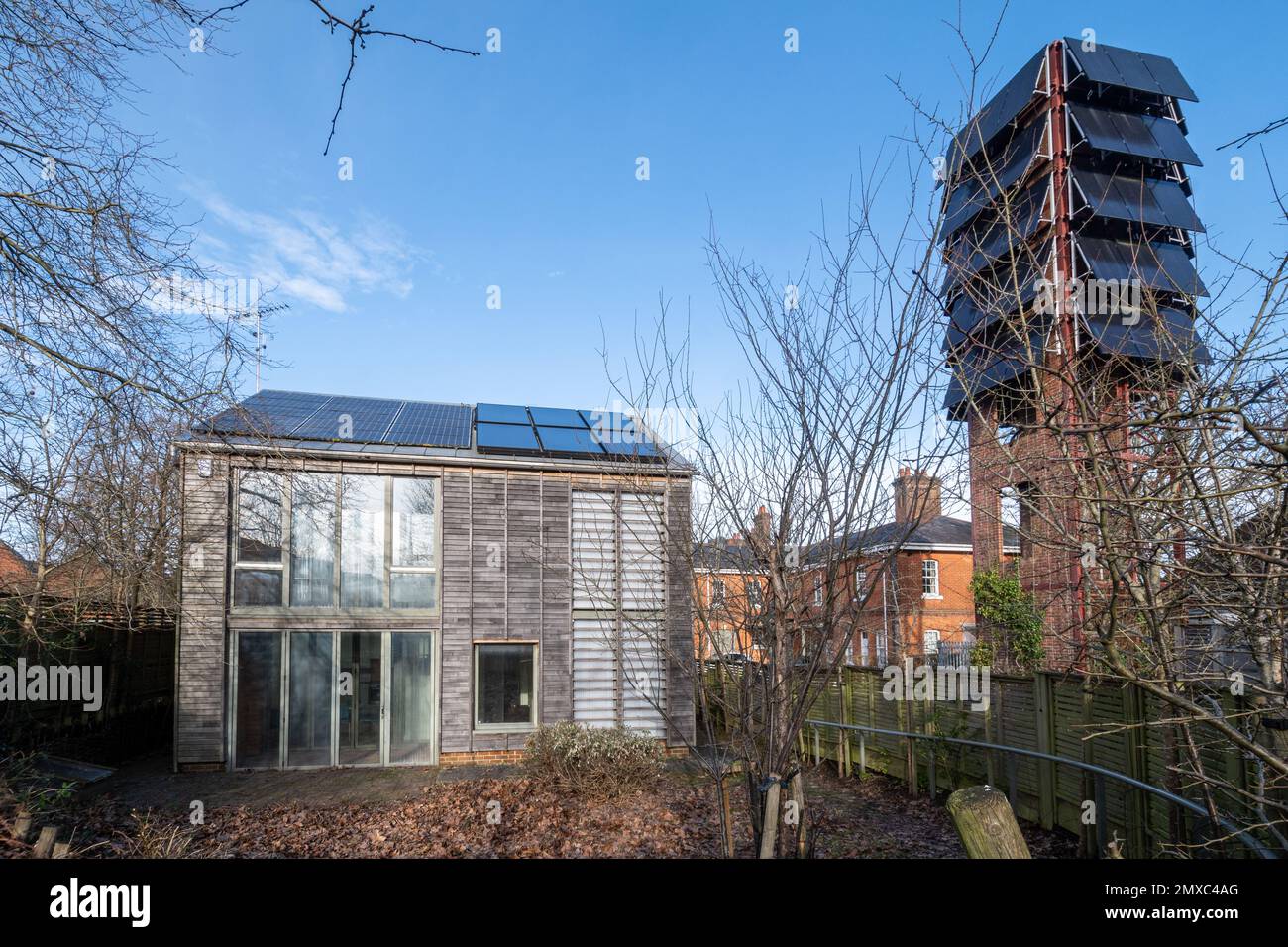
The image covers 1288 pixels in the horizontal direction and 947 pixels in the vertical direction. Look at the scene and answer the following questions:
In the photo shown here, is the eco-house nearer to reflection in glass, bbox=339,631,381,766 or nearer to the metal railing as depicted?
reflection in glass, bbox=339,631,381,766

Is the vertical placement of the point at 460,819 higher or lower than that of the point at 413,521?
lower

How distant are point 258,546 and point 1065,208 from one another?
1267 centimetres

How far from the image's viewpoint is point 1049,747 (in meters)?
8.01

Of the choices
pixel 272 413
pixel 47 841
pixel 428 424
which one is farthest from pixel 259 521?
pixel 47 841

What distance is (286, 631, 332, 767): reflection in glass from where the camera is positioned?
1217cm

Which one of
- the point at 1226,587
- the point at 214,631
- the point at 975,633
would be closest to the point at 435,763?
the point at 214,631

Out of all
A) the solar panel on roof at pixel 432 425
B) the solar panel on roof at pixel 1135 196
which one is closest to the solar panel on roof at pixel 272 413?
the solar panel on roof at pixel 432 425

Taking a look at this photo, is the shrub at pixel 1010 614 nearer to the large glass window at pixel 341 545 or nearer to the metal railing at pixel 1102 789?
the metal railing at pixel 1102 789

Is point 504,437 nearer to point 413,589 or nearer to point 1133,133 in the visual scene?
point 413,589
